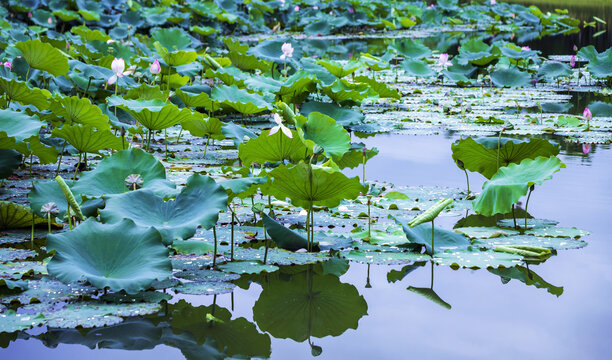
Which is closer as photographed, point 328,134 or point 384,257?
point 384,257

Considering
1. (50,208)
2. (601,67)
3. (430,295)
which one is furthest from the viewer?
(601,67)

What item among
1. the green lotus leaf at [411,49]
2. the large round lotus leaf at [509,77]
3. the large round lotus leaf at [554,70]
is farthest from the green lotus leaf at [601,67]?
the green lotus leaf at [411,49]

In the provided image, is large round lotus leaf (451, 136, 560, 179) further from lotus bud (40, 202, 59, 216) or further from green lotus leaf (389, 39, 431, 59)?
green lotus leaf (389, 39, 431, 59)

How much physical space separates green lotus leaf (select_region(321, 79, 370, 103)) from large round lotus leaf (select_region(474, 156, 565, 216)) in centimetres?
195

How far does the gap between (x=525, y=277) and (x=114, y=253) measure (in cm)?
120

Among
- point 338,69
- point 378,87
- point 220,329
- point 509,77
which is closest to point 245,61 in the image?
point 338,69

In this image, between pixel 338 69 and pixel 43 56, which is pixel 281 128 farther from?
pixel 338 69

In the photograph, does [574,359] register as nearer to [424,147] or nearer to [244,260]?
[244,260]

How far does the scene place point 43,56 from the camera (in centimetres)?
379

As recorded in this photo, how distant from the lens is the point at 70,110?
9.87ft

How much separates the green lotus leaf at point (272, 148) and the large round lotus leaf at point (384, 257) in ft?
1.56

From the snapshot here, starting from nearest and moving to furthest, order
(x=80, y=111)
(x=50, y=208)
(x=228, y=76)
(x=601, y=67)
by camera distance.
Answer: (x=50, y=208) → (x=80, y=111) → (x=228, y=76) → (x=601, y=67)

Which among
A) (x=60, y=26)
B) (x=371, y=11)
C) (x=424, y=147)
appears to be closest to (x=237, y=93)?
(x=424, y=147)

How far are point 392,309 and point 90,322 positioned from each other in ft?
2.61
